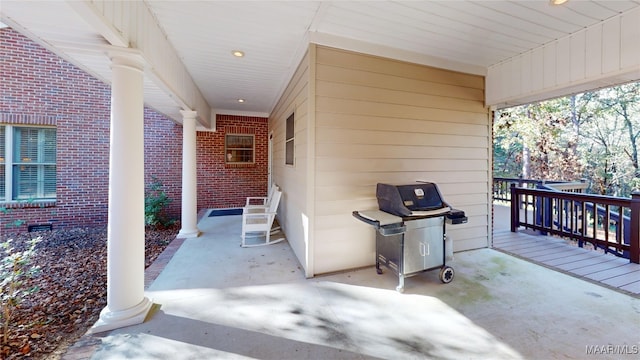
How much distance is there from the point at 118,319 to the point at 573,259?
572cm

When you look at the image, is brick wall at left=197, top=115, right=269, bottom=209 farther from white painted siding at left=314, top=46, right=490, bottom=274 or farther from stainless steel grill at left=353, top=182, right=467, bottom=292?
stainless steel grill at left=353, top=182, right=467, bottom=292

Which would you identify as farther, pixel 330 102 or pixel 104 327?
pixel 330 102

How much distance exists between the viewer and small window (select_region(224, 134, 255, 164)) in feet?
24.7

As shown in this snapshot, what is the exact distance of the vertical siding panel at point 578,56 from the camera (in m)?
2.97

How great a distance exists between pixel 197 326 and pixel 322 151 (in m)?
2.22

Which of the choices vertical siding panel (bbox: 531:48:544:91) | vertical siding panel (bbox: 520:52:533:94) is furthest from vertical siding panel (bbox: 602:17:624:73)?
vertical siding panel (bbox: 520:52:533:94)

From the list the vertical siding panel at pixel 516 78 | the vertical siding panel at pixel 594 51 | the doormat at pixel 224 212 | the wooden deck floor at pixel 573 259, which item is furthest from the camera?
the doormat at pixel 224 212

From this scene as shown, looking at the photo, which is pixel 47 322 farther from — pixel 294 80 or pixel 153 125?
pixel 153 125

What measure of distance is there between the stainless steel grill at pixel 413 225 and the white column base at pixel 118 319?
2.35 metres

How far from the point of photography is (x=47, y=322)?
7.70 feet

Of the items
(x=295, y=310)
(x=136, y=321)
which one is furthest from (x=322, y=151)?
(x=136, y=321)

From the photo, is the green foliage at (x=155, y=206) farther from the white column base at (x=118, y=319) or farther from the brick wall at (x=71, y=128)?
the white column base at (x=118, y=319)

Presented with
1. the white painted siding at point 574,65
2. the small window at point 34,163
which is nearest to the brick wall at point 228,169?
the small window at point 34,163

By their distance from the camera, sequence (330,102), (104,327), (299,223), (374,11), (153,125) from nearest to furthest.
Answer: (104,327)
(374,11)
(330,102)
(299,223)
(153,125)
